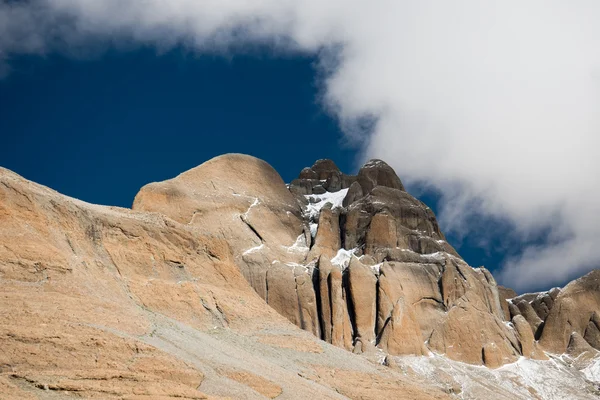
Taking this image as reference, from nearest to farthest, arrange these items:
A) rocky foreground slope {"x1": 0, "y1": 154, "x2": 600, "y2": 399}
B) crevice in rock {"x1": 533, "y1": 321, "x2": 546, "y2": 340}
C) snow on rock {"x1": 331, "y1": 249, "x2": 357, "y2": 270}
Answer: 1. rocky foreground slope {"x1": 0, "y1": 154, "x2": 600, "y2": 399}
2. snow on rock {"x1": 331, "y1": 249, "x2": 357, "y2": 270}
3. crevice in rock {"x1": 533, "y1": 321, "x2": 546, "y2": 340}

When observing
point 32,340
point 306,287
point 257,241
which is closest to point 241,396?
point 32,340

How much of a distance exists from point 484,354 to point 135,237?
48.8 m

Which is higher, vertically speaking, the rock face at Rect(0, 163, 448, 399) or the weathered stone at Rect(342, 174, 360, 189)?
the weathered stone at Rect(342, 174, 360, 189)

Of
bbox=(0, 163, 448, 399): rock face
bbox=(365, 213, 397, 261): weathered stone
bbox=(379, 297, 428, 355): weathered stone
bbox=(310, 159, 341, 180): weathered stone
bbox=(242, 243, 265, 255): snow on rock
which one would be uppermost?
bbox=(310, 159, 341, 180): weathered stone

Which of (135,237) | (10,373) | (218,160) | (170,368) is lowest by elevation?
(10,373)

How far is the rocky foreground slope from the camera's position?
4300cm

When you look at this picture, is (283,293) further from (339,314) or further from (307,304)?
(339,314)

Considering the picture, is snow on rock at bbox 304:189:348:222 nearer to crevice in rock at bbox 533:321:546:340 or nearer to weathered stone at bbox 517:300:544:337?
weathered stone at bbox 517:300:544:337

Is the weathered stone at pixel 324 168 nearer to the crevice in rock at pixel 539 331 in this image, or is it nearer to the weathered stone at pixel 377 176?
the weathered stone at pixel 377 176

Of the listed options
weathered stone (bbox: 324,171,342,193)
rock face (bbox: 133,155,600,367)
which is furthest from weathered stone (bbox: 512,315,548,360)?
weathered stone (bbox: 324,171,342,193)

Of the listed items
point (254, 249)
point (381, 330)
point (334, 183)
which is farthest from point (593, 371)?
point (334, 183)

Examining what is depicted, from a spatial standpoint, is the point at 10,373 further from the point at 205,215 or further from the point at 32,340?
the point at 205,215

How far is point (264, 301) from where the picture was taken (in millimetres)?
76688

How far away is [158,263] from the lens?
2564 inches
